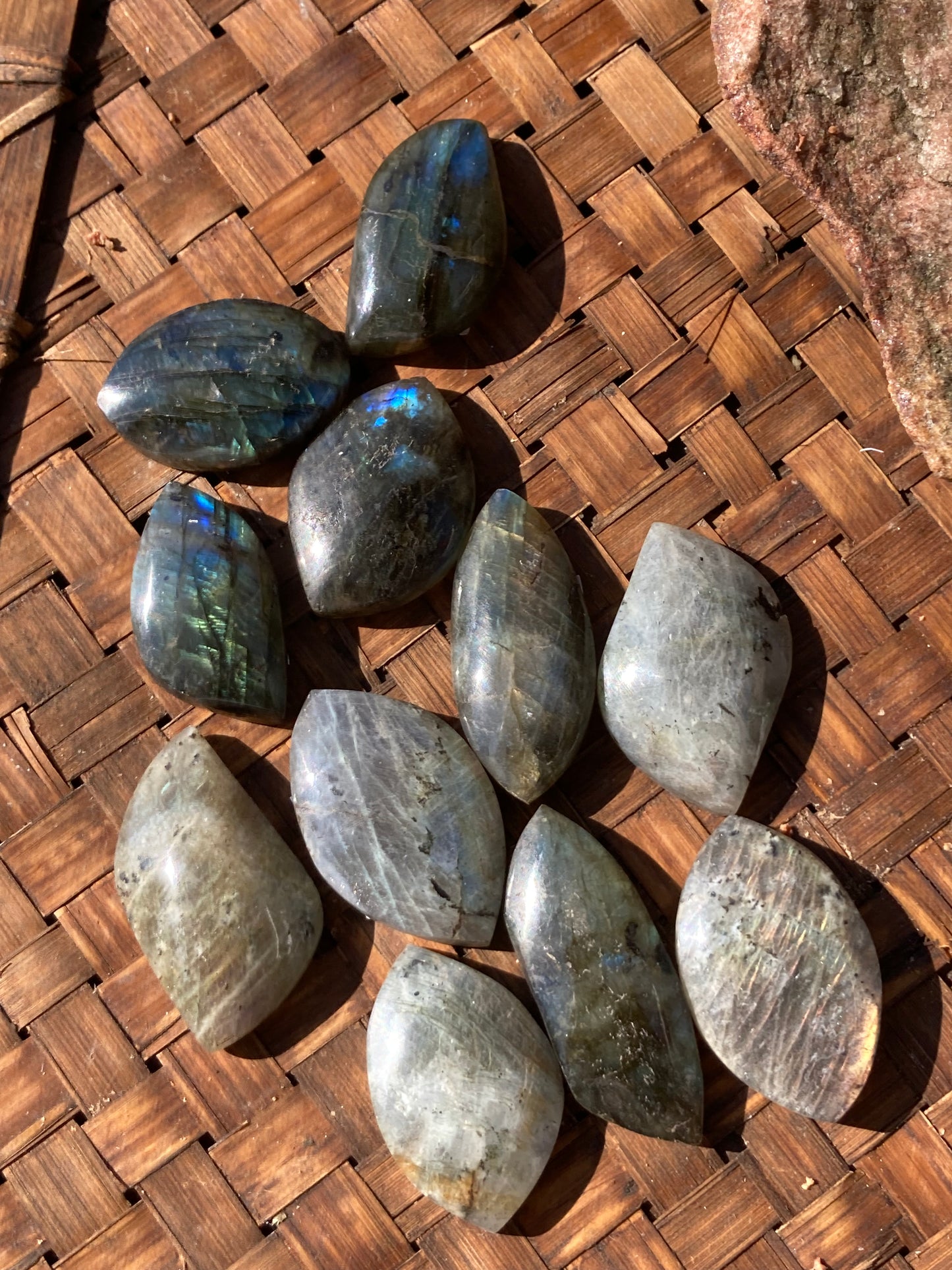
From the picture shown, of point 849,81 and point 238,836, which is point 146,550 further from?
point 849,81

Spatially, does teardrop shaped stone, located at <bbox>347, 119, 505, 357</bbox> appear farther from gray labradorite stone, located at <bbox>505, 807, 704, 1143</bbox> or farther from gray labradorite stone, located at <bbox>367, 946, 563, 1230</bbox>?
gray labradorite stone, located at <bbox>367, 946, 563, 1230</bbox>

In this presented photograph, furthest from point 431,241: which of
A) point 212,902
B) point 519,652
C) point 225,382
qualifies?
point 212,902

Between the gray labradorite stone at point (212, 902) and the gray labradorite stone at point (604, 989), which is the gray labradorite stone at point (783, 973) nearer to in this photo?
the gray labradorite stone at point (604, 989)

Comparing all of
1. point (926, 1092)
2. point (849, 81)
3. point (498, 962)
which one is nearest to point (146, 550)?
point (498, 962)

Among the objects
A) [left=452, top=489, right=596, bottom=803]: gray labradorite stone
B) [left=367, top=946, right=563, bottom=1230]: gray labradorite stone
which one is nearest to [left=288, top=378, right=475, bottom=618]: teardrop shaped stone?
[left=452, top=489, right=596, bottom=803]: gray labradorite stone

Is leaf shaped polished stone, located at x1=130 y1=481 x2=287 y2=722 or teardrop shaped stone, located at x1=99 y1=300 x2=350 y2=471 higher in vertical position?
teardrop shaped stone, located at x1=99 y1=300 x2=350 y2=471

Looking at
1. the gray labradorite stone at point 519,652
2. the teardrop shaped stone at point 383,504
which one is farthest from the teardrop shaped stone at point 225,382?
the gray labradorite stone at point 519,652
